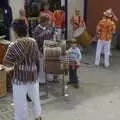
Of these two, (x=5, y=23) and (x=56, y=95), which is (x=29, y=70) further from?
(x=5, y=23)

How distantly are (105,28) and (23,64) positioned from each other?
683 centimetres

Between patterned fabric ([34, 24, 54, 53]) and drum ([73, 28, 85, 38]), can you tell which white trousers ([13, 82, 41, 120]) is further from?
drum ([73, 28, 85, 38])

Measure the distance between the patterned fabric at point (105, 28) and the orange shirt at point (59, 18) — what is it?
10.6 ft

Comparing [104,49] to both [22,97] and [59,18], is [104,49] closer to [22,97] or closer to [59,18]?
[59,18]

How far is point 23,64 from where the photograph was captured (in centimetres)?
728

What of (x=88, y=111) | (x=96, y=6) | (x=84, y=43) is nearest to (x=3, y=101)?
(x=88, y=111)

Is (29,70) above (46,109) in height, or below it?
above

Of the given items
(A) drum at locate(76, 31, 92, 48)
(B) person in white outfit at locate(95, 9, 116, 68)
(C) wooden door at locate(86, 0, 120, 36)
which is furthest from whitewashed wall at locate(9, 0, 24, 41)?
(C) wooden door at locate(86, 0, 120, 36)

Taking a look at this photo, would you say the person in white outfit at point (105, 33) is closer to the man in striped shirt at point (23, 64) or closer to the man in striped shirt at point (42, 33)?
the man in striped shirt at point (42, 33)

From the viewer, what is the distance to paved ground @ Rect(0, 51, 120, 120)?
9.36 metres

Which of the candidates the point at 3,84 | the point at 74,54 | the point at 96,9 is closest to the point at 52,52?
the point at 74,54

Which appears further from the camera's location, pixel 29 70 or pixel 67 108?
pixel 67 108

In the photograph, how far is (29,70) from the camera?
288 inches

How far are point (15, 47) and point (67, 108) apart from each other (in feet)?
10.2
